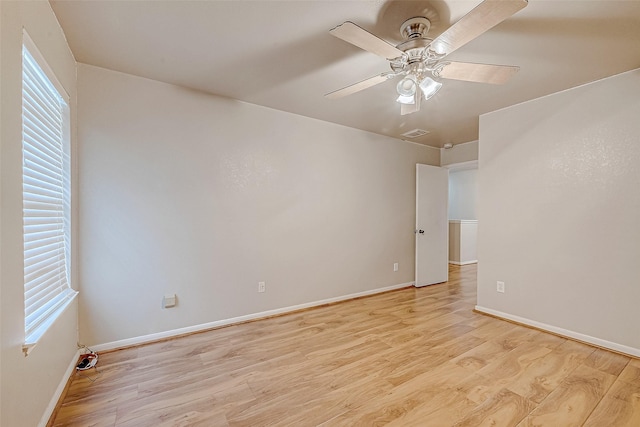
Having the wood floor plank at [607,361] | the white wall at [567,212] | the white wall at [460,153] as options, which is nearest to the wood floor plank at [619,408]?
the wood floor plank at [607,361]

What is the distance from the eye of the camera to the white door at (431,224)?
4.28 meters

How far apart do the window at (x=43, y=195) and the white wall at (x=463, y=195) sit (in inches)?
278

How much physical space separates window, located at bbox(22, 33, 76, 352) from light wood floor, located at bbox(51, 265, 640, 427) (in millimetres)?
653

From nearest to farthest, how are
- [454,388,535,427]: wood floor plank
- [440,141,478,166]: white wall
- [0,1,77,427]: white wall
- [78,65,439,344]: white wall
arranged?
[0,1,77,427]: white wall < [454,388,535,427]: wood floor plank < [78,65,439,344]: white wall < [440,141,478,166]: white wall

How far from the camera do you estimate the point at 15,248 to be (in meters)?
1.17

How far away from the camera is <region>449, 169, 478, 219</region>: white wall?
6.79 metres

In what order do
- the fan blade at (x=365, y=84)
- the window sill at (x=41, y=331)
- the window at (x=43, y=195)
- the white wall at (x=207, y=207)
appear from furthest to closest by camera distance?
the white wall at (x=207, y=207) < the fan blade at (x=365, y=84) < the window at (x=43, y=195) < the window sill at (x=41, y=331)

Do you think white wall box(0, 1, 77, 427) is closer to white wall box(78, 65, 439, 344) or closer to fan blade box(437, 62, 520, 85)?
white wall box(78, 65, 439, 344)

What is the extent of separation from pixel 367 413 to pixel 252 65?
2557 mm

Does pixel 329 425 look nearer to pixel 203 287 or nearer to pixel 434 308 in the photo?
pixel 203 287

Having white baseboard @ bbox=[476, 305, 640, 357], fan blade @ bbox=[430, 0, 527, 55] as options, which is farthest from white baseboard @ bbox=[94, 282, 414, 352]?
fan blade @ bbox=[430, 0, 527, 55]

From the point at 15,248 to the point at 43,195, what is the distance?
1.91 feet

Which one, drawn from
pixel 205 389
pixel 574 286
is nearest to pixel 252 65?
pixel 205 389

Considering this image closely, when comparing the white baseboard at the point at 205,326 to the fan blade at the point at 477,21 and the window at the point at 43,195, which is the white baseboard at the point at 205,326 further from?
the fan blade at the point at 477,21
